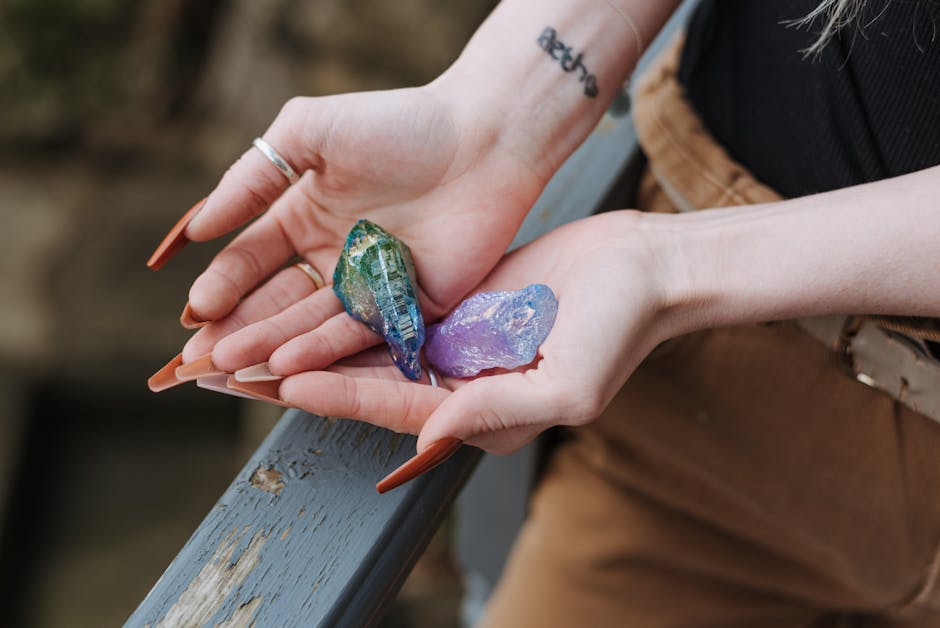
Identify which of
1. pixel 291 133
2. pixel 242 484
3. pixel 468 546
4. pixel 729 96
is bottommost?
pixel 468 546

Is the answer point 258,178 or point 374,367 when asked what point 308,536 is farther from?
point 258,178

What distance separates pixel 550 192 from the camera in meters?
1.21

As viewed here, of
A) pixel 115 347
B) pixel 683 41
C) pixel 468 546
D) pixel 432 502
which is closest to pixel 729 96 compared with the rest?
pixel 683 41

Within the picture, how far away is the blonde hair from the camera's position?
88cm

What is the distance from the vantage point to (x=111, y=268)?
3453 mm

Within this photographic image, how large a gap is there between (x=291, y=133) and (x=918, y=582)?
1.01m

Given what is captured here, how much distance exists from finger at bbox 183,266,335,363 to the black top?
1.84 ft

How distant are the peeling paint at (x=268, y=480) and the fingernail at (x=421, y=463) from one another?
0.34 ft

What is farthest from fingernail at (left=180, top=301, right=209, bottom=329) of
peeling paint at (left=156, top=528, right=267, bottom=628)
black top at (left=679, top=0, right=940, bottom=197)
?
black top at (left=679, top=0, right=940, bottom=197)

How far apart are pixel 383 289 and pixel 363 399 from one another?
0.54 ft

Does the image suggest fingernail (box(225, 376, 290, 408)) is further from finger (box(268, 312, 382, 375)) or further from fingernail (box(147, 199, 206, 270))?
fingernail (box(147, 199, 206, 270))

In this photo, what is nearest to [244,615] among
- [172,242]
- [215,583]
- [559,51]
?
[215,583]

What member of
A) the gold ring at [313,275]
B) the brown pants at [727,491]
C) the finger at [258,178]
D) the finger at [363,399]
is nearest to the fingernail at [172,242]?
the finger at [258,178]

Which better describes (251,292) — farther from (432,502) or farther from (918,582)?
(918,582)
